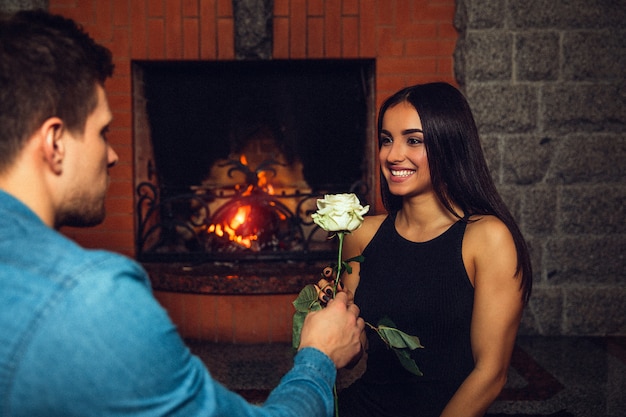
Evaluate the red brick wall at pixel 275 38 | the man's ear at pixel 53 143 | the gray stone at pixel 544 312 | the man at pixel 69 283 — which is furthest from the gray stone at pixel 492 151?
the man's ear at pixel 53 143

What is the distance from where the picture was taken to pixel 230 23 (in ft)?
11.4

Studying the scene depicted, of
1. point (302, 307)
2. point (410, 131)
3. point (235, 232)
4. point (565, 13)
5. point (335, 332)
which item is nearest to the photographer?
point (335, 332)

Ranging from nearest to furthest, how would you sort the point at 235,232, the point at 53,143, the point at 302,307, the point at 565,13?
the point at 53,143 < the point at 302,307 < the point at 565,13 < the point at 235,232

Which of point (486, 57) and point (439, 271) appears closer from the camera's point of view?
point (439, 271)

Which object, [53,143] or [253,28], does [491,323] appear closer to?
[53,143]

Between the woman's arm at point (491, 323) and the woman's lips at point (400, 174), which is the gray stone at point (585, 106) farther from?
the woman's arm at point (491, 323)

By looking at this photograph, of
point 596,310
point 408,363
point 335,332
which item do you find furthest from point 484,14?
point 335,332

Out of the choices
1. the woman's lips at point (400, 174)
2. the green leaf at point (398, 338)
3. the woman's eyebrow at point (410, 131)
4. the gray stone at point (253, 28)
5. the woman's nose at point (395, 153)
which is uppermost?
the gray stone at point (253, 28)

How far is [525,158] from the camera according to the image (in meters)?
3.37

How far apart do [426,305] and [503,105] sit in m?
2.05

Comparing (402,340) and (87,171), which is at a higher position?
(87,171)

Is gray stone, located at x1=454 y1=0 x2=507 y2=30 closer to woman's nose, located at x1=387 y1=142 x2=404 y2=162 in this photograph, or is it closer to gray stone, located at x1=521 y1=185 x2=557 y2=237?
gray stone, located at x1=521 y1=185 x2=557 y2=237

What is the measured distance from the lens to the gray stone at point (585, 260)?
11.1ft

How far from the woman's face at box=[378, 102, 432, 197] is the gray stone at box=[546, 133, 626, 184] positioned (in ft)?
6.16
